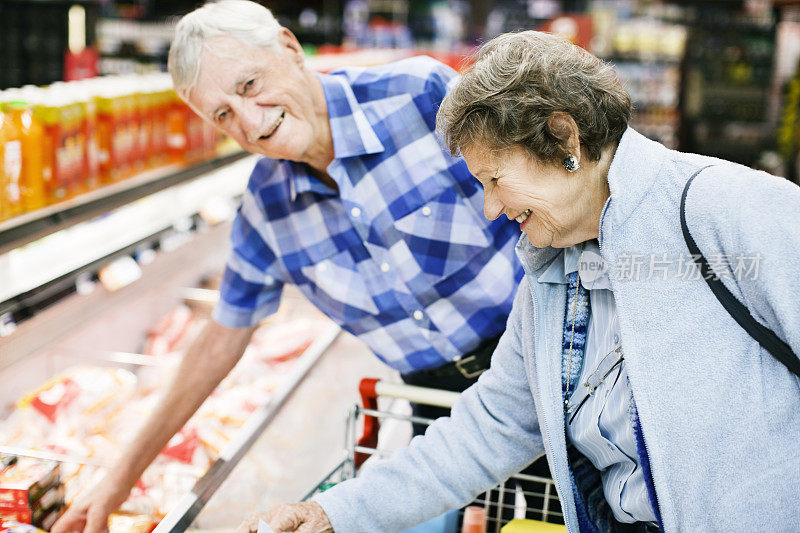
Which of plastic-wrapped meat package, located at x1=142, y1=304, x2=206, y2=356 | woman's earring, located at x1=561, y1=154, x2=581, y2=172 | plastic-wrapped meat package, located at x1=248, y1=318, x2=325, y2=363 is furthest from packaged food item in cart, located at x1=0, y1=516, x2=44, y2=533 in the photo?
plastic-wrapped meat package, located at x1=248, y1=318, x2=325, y2=363

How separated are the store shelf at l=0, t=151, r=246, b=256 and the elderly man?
58 centimetres

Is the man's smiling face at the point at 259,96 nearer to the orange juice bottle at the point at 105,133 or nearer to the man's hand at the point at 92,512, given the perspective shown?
the man's hand at the point at 92,512

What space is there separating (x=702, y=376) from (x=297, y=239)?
1148 mm

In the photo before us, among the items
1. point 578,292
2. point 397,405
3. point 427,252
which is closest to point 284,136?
point 427,252

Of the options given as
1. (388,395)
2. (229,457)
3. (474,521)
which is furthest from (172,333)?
(474,521)

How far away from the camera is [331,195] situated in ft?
6.50

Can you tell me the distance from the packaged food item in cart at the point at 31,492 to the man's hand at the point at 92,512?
43 mm

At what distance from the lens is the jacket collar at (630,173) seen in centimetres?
119

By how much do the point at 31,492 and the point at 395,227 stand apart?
1.02m

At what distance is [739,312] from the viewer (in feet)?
3.70

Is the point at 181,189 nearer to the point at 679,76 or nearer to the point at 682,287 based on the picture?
the point at 682,287

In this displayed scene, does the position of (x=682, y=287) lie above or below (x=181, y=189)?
above

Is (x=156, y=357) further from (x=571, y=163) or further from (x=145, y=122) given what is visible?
(x=571, y=163)

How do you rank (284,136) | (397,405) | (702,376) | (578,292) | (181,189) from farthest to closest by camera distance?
(181,189) → (397,405) → (284,136) → (578,292) → (702,376)
